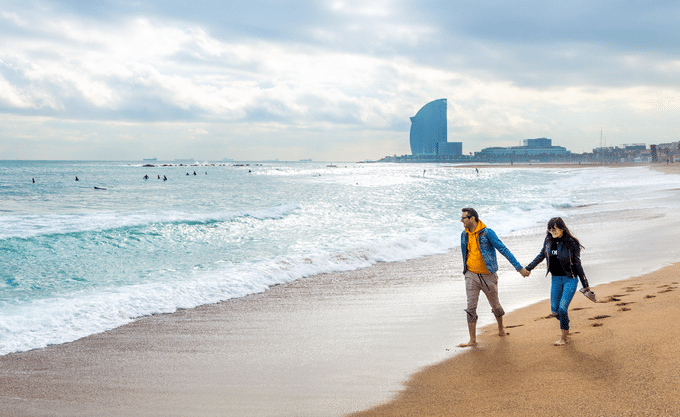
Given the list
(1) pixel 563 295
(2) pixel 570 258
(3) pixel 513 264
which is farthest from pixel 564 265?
(3) pixel 513 264

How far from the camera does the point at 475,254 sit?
5.97 m

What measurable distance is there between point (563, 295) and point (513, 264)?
2.13 feet

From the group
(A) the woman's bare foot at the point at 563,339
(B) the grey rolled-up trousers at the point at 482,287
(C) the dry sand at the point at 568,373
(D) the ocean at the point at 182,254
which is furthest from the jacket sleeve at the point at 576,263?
(D) the ocean at the point at 182,254

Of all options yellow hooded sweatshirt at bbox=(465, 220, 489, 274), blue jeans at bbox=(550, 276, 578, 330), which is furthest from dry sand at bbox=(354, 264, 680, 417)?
yellow hooded sweatshirt at bbox=(465, 220, 489, 274)

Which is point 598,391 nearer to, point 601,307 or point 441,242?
point 601,307

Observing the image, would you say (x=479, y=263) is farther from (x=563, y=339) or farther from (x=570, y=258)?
(x=563, y=339)

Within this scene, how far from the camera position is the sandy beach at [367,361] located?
4.41 m

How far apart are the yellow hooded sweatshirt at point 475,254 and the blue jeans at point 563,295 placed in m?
0.81

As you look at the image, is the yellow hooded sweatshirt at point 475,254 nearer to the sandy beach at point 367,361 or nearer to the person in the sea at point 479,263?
the person in the sea at point 479,263

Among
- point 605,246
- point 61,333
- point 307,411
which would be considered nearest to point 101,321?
point 61,333

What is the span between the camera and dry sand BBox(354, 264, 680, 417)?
161 inches

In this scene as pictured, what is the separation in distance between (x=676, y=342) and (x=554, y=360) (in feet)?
4.06

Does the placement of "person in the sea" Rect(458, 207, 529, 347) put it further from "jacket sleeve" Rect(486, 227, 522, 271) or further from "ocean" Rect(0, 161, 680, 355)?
"ocean" Rect(0, 161, 680, 355)

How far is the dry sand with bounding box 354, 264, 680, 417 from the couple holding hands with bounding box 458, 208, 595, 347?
36 cm
